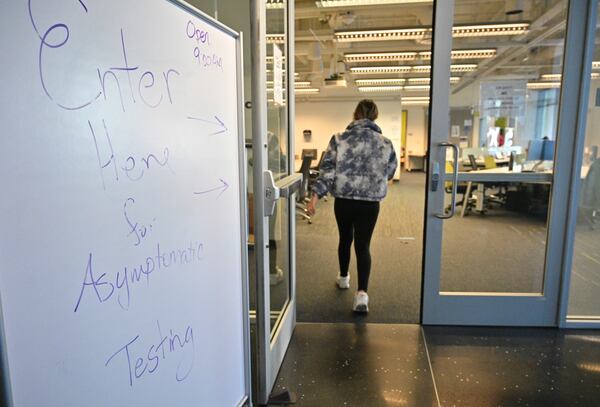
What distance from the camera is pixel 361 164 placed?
253 cm

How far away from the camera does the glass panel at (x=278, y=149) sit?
185 cm

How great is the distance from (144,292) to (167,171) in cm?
27

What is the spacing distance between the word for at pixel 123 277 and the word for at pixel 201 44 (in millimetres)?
511

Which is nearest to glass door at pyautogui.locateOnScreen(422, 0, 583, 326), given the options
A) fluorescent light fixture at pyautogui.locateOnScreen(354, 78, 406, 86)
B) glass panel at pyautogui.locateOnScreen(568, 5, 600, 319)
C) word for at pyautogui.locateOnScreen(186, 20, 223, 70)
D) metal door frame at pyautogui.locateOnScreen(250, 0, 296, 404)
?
glass panel at pyautogui.locateOnScreen(568, 5, 600, 319)

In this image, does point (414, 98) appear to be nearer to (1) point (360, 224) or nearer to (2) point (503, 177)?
(2) point (503, 177)

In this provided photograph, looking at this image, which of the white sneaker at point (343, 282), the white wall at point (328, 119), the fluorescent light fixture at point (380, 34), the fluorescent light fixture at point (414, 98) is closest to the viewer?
the white sneaker at point (343, 282)

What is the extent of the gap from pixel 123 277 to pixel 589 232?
2.65 meters

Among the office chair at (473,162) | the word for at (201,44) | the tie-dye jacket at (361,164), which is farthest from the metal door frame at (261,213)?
the office chair at (473,162)

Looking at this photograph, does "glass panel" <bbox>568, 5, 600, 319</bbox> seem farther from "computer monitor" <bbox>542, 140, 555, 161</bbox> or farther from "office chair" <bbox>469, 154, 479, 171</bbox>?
"office chair" <bbox>469, 154, 479, 171</bbox>

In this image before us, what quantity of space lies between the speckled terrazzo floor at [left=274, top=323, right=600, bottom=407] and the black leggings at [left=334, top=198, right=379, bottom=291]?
41 cm

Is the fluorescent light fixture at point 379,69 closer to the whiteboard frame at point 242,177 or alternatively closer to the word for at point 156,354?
the whiteboard frame at point 242,177

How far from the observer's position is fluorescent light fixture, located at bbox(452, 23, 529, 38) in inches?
91.1

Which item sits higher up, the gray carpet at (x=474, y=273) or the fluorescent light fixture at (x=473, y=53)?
the fluorescent light fixture at (x=473, y=53)

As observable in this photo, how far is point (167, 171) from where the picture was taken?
915 mm
